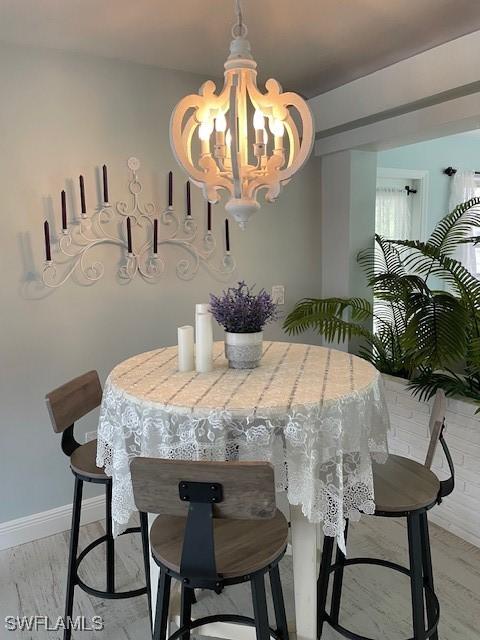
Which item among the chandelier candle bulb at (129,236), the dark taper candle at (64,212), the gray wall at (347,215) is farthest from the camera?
the gray wall at (347,215)

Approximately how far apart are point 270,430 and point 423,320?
1321mm

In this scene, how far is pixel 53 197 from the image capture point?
2.44 metres

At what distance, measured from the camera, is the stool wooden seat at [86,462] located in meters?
1.78

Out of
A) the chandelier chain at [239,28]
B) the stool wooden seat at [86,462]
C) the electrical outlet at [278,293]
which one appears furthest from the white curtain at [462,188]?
the stool wooden seat at [86,462]

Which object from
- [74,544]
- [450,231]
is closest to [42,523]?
[74,544]

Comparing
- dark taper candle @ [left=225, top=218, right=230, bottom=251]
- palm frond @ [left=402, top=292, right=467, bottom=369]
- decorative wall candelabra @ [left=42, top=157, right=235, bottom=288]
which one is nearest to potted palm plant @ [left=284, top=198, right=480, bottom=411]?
palm frond @ [left=402, top=292, right=467, bottom=369]

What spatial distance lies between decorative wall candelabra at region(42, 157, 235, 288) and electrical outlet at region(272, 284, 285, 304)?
0.41 m

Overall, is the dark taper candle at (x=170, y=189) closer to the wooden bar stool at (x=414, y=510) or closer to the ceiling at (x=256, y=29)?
the ceiling at (x=256, y=29)

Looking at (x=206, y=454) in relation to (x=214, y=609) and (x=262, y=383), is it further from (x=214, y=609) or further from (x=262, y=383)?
(x=214, y=609)

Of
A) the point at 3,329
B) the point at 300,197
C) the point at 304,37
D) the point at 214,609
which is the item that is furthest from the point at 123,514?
the point at 300,197

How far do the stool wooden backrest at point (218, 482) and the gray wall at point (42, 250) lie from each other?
60.7 inches

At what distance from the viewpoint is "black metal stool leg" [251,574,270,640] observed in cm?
129

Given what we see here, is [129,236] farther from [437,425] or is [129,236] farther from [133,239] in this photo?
[437,425]

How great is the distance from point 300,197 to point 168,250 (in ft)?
3.23
